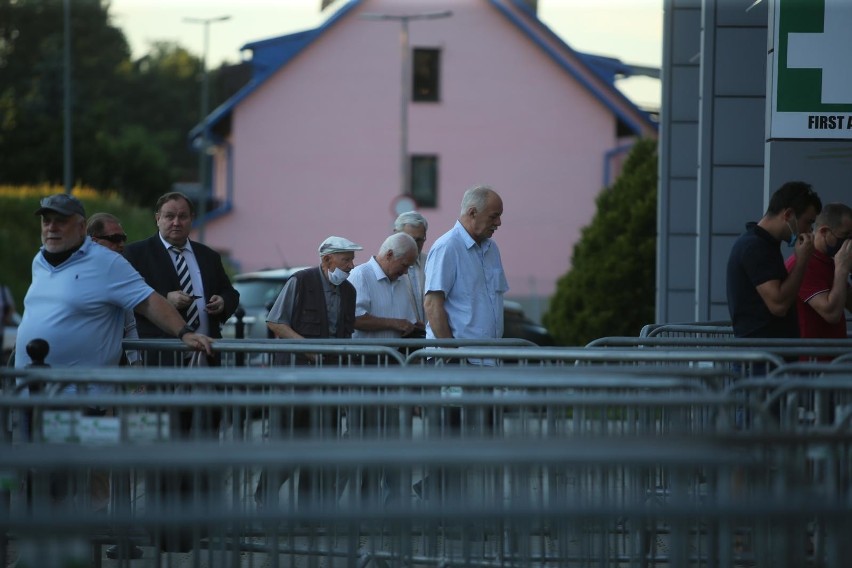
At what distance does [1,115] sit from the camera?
2338 inches

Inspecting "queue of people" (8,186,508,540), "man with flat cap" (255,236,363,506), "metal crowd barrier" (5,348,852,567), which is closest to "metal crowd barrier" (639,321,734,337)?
"queue of people" (8,186,508,540)

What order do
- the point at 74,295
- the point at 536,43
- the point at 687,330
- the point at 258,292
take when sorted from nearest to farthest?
the point at 74,295 → the point at 687,330 → the point at 258,292 → the point at 536,43

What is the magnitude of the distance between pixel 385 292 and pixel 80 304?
2.89 metres

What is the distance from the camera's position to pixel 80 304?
23.4 feet

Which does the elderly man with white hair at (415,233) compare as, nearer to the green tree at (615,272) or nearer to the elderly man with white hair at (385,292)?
the elderly man with white hair at (385,292)

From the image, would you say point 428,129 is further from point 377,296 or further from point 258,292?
point 377,296

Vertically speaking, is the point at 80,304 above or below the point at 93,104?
below

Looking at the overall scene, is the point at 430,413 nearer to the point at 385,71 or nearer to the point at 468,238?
the point at 468,238

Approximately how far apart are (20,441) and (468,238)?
12.5 feet

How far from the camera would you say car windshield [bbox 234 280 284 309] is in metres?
17.2

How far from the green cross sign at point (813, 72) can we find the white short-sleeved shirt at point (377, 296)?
8.98 feet

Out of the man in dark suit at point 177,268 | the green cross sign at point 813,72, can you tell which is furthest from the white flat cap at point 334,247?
the green cross sign at point 813,72

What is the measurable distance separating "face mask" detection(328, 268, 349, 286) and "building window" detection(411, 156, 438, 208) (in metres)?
35.6

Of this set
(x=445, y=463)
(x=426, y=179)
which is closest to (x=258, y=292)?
(x=445, y=463)
